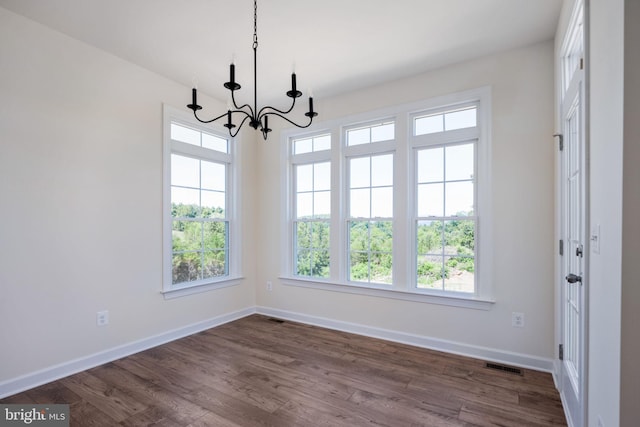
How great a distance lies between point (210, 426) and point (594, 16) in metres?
3.05

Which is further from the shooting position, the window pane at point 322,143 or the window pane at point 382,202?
the window pane at point 322,143

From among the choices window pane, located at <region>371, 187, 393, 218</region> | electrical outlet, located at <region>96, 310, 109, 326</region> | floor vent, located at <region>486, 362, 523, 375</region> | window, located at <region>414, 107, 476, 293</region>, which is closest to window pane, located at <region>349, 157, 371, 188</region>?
window pane, located at <region>371, 187, 393, 218</region>

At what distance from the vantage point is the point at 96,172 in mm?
2898

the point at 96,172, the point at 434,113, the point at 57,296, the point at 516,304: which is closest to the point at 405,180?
the point at 434,113

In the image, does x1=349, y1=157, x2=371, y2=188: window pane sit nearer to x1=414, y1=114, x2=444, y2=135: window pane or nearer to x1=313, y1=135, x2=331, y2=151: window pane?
x1=313, y1=135, x2=331, y2=151: window pane

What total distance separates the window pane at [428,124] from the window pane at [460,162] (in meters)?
0.26

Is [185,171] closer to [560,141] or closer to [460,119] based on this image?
[460,119]

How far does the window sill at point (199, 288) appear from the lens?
3.51m

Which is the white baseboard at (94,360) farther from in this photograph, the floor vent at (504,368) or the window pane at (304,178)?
the floor vent at (504,368)

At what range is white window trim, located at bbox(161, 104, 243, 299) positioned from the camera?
3.44 metres

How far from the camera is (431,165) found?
3324 mm

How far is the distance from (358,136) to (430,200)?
115 cm

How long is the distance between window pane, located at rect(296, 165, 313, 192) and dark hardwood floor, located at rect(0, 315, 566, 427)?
1927mm

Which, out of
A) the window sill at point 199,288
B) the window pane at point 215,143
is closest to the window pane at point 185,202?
the window pane at point 215,143
